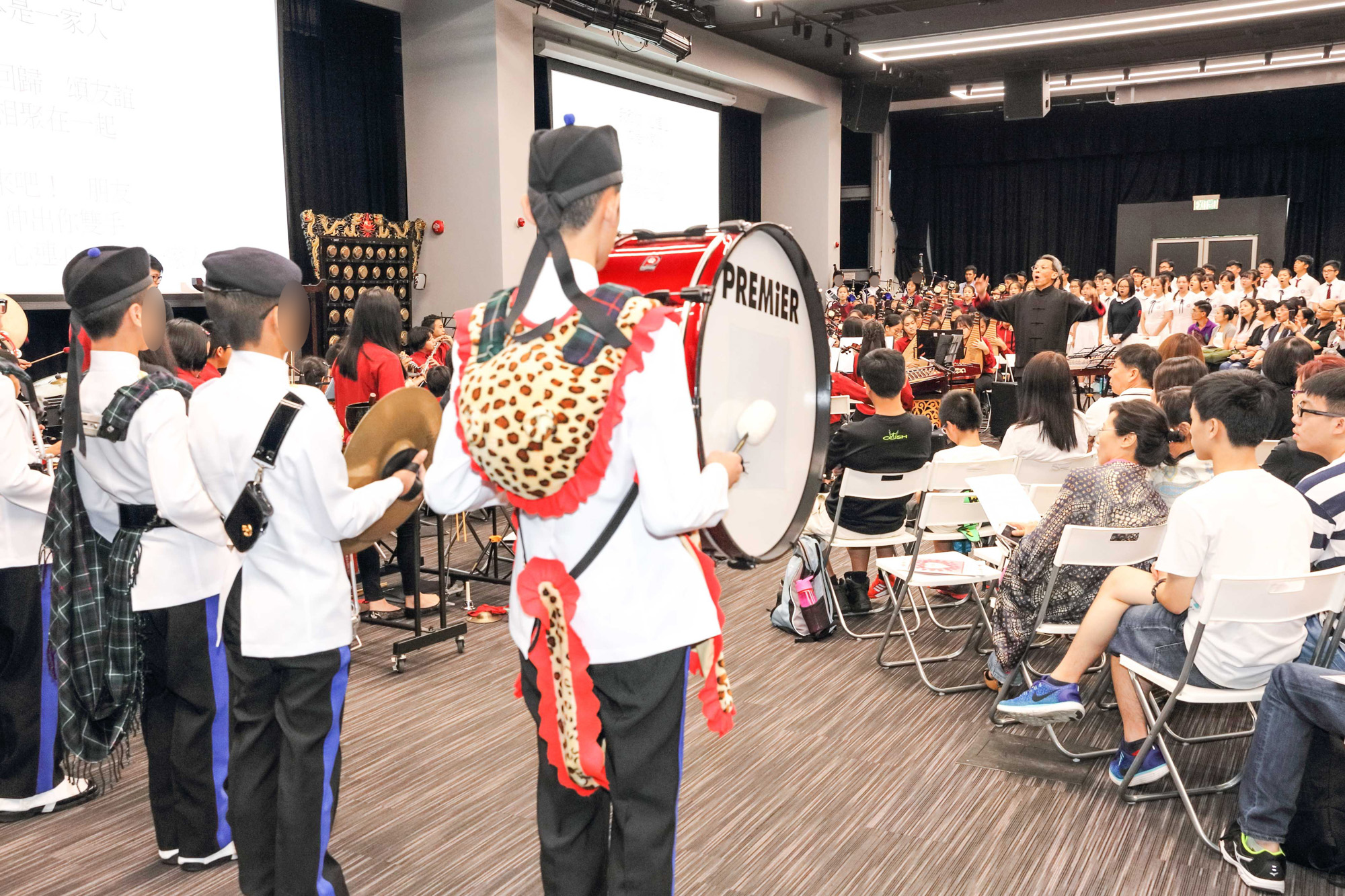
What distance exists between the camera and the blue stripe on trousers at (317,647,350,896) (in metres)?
2.05

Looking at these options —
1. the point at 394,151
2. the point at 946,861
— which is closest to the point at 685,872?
the point at 946,861

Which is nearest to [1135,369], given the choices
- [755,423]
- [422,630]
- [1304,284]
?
[422,630]

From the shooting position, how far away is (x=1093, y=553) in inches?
120

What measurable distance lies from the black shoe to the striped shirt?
2040 millimetres

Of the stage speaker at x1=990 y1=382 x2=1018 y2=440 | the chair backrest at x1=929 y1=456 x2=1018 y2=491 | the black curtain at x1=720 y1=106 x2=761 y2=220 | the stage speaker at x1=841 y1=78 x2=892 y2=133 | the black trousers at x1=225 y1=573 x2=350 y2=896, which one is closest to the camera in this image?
the black trousers at x1=225 y1=573 x2=350 y2=896

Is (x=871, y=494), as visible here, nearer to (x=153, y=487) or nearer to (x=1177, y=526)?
(x=1177, y=526)

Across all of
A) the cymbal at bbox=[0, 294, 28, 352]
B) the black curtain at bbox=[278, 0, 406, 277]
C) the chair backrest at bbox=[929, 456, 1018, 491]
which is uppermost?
the black curtain at bbox=[278, 0, 406, 277]

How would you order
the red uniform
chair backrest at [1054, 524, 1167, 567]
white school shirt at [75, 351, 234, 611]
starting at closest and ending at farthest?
white school shirt at [75, 351, 234, 611]
chair backrest at [1054, 524, 1167, 567]
the red uniform

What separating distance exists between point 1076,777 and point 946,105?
16771 millimetres

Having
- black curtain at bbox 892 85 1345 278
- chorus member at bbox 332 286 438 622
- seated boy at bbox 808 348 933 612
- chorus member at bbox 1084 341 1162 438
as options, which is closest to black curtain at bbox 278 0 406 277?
chorus member at bbox 332 286 438 622

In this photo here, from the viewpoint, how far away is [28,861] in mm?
2572

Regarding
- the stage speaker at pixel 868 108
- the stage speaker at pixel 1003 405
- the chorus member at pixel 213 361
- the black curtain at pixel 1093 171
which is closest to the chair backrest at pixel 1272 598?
the chorus member at pixel 213 361

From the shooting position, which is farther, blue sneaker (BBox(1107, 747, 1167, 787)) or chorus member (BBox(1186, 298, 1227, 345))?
chorus member (BBox(1186, 298, 1227, 345))

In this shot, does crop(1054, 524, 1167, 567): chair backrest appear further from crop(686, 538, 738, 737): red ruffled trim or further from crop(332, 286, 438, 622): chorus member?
crop(332, 286, 438, 622): chorus member
